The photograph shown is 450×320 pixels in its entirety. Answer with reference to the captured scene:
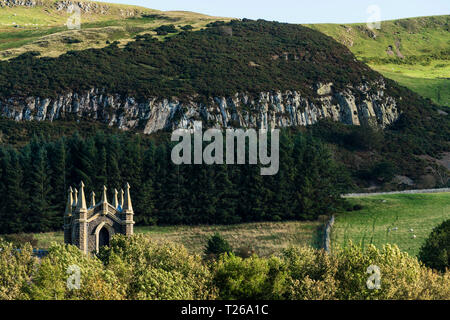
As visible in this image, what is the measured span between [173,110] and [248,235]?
192 feet

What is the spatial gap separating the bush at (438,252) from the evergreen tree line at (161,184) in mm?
29503

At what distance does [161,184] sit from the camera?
98875mm

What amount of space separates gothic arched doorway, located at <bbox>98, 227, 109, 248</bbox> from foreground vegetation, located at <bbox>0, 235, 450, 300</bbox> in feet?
16.5

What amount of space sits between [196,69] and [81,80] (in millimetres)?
27378

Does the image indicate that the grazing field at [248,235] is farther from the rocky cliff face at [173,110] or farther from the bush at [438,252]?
the rocky cliff face at [173,110]

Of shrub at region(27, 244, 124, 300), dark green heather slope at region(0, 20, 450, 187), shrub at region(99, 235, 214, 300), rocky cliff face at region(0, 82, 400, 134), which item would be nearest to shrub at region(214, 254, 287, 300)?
shrub at region(99, 235, 214, 300)

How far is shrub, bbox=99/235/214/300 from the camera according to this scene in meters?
45.8

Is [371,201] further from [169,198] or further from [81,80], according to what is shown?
[81,80]

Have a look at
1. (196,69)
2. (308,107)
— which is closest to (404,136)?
(308,107)

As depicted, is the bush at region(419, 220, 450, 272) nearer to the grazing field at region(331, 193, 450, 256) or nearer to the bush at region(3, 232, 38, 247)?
the grazing field at region(331, 193, 450, 256)

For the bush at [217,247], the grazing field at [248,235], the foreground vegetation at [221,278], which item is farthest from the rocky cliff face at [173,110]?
the foreground vegetation at [221,278]

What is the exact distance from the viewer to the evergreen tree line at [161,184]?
9512 cm
